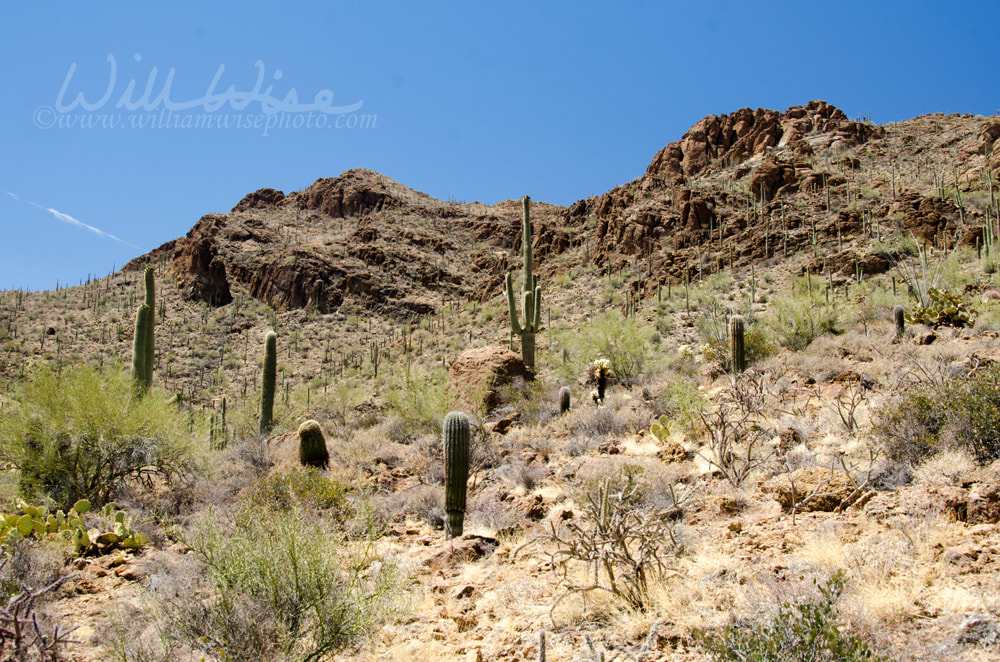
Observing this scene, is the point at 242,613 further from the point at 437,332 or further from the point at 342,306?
the point at 342,306

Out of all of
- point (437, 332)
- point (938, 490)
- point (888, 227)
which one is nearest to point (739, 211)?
point (888, 227)

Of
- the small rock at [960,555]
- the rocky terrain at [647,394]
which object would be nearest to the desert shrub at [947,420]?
the rocky terrain at [647,394]

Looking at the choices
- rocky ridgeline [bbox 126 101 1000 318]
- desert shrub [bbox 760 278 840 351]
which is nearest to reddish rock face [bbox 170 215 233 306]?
rocky ridgeline [bbox 126 101 1000 318]

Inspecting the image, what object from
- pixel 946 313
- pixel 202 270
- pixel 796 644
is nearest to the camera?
pixel 796 644

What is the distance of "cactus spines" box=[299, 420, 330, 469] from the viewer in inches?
418

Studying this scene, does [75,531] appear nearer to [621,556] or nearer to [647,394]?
[621,556]

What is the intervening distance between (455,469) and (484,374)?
7.11 meters

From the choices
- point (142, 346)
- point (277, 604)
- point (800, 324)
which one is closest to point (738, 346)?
point (800, 324)

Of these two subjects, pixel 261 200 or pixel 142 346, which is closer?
pixel 142 346

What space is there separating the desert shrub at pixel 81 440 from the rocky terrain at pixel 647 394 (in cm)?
41

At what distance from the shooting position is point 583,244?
40.7 m

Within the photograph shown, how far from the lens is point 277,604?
4.31 meters

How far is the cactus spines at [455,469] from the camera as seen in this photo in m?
7.28

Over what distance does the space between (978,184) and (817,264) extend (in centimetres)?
901
